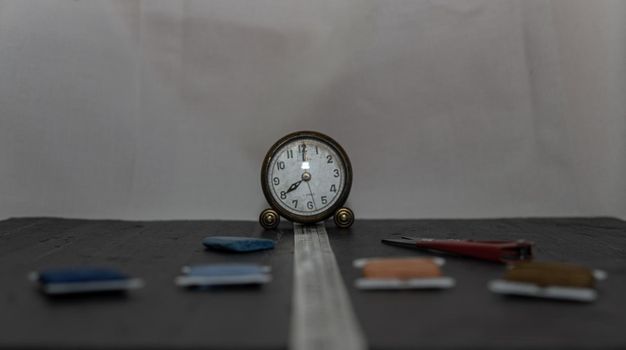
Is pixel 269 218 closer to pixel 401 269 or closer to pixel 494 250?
pixel 494 250

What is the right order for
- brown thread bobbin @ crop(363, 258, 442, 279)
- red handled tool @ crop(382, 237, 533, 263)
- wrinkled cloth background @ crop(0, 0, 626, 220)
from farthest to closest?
1. wrinkled cloth background @ crop(0, 0, 626, 220)
2. red handled tool @ crop(382, 237, 533, 263)
3. brown thread bobbin @ crop(363, 258, 442, 279)

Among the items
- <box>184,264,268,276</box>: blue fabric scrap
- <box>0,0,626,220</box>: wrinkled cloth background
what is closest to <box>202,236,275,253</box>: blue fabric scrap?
<box>184,264,268,276</box>: blue fabric scrap

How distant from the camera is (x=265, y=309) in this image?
57.3 inches

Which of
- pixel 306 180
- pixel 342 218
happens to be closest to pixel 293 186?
pixel 306 180

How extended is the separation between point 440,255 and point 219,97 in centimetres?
141

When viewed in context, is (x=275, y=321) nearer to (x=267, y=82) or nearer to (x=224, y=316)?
(x=224, y=316)

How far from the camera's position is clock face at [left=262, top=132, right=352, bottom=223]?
2670 mm

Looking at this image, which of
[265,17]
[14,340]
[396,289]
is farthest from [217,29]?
[14,340]

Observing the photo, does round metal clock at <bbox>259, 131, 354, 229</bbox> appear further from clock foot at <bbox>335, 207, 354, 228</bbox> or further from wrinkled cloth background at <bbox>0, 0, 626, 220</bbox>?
wrinkled cloth background at <bbox>0, 0, 626, 220</bbox>

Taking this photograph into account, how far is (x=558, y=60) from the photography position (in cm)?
321

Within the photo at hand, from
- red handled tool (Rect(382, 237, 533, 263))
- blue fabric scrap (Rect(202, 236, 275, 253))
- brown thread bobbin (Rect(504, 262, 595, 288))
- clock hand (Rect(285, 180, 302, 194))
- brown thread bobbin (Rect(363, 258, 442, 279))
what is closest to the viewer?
brown thread bobbin (Rect(504, 262, 595, 288))

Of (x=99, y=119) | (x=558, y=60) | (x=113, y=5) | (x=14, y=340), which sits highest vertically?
(x=113, y=5)

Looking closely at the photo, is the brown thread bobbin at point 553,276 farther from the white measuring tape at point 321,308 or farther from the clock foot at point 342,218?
the clock foot at point 342,218

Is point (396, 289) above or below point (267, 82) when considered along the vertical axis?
below
